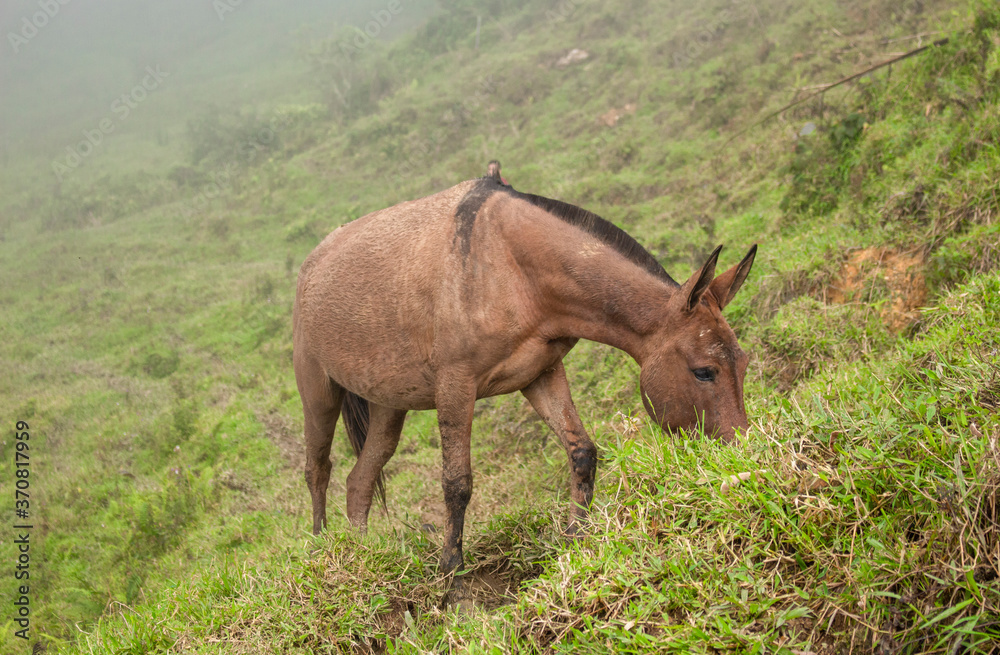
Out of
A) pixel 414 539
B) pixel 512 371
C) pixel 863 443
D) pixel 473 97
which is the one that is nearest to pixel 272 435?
pixel 414 539

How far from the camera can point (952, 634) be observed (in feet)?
6.08

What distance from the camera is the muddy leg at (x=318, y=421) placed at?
5238 millimetres

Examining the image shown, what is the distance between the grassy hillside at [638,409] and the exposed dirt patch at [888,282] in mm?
27

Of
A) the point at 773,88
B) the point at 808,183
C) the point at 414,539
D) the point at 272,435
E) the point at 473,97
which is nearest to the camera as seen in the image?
the point at 414,539

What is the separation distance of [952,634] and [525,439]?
5.07m

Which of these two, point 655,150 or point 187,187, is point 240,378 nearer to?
point 655,150

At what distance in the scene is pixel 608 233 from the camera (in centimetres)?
386

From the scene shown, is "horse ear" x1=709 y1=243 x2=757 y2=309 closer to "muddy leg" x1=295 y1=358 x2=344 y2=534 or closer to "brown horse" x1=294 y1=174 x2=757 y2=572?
"brown horse" x1=294 y1=174 x2=757 y2=572

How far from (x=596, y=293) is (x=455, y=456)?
4.51 feet

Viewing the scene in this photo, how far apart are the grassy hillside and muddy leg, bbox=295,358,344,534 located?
0.69 m

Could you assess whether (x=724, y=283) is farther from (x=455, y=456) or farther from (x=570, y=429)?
(x=455, y=456)

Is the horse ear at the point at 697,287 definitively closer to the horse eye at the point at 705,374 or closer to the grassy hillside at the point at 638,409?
the horse eye at the point at 705,374

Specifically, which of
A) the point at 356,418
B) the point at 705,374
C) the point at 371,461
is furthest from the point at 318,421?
the point at 705,374

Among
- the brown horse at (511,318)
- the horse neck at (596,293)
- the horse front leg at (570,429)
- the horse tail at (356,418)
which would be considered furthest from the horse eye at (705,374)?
the horse tail at (356,418)
